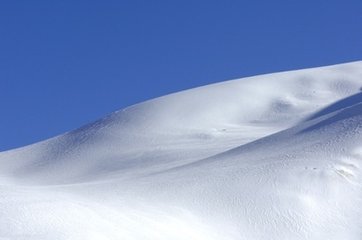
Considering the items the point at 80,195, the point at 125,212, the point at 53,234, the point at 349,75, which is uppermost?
the point at 349,75

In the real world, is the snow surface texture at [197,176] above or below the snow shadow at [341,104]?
below

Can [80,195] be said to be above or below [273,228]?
above

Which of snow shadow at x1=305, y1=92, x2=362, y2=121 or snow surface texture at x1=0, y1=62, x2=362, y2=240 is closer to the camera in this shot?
snow surface texture at x1=0, y1=62, x2=362, y2=240

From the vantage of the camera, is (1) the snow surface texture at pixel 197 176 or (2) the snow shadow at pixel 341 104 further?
(2) the snow shadow at pixel 341 104

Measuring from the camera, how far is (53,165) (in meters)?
34.3

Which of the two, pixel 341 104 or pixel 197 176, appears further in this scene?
pixel 341 104

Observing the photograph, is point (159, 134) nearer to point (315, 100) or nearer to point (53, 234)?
point (315, 100)

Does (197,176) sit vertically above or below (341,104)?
below

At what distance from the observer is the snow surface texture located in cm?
1850

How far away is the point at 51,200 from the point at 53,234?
8.79ft

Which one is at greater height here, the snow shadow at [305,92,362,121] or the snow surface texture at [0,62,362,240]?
the snow shadow at [305,92,362,121]

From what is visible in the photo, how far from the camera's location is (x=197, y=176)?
946 inches

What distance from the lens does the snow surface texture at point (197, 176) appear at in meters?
18.5

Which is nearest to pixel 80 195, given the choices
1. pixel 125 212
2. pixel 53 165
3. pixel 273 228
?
pixel 125 212
